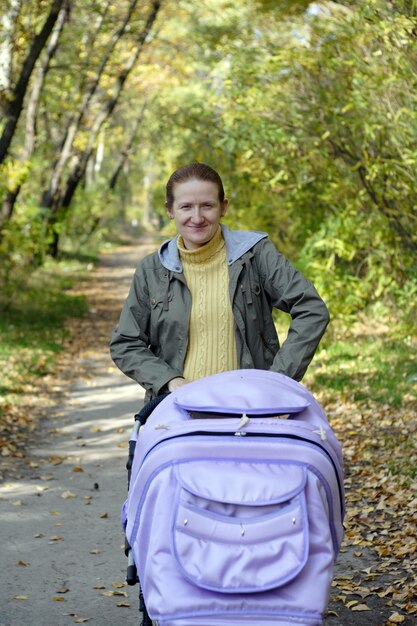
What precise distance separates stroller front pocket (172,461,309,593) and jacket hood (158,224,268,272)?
1.12 m

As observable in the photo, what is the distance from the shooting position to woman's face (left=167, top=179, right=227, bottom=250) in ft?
13.3

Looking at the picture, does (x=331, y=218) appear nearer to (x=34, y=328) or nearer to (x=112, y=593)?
(x=34, y=328)

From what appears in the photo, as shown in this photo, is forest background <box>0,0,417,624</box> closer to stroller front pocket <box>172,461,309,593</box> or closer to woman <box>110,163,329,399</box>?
woman <box>110,163,329,399</box>

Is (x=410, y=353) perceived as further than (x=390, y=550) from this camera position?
Yes

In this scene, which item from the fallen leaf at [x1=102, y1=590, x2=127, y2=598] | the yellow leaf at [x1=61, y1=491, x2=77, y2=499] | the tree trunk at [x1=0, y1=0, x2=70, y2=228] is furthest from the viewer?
the tree trunk at [x1=0, y1=0, x2=70, y2=228]

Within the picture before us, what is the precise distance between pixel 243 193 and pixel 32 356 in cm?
498

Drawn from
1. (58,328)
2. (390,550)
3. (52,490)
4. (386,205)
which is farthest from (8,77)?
(390,550)

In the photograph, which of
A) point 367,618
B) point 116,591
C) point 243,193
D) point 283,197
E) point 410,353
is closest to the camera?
point 367,618

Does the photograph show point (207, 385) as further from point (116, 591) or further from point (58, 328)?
point (58, 328)

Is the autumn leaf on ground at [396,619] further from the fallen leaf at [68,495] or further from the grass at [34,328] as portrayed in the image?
the grass at [34,328]

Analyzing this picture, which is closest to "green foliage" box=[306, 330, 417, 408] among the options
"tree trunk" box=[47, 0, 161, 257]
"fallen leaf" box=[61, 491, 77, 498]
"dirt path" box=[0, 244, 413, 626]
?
"dirt path" box=[0, 244, 413, 626]

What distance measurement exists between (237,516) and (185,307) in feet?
3.64

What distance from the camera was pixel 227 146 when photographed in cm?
1337

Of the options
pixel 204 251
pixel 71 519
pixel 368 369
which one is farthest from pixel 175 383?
pixel 368 369
